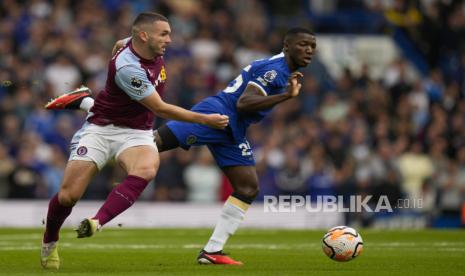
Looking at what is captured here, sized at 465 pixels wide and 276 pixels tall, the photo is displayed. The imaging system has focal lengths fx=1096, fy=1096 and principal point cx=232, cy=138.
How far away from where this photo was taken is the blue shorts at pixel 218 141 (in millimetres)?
12406

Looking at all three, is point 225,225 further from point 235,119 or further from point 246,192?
→ point 235,119

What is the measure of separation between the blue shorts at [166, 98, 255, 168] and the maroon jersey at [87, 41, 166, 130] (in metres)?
0.95

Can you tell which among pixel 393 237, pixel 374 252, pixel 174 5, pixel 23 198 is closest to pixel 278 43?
pixel 174 5

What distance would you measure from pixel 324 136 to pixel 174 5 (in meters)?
5.45

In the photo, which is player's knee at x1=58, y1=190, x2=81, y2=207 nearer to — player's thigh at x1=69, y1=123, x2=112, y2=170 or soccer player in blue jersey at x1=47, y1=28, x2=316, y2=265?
player's thigh at x1=69, y1=123, x2=112, y2=170

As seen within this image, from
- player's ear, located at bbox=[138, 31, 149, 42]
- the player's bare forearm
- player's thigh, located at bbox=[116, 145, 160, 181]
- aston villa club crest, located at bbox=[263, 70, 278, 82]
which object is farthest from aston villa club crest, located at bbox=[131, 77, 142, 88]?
aston villa club crest, located at bbox=[263, 70, 278, 82]

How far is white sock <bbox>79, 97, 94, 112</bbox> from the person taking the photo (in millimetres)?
11993

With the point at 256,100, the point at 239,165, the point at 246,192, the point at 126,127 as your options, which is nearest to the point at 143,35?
the point at 126,127

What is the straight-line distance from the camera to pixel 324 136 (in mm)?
24219

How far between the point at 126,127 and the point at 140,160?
456 millimetres

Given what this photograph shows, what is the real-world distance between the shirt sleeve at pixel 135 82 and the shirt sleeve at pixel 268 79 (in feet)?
4.99

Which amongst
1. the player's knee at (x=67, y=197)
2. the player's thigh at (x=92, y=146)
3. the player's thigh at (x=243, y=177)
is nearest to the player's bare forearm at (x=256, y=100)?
the player's thigh at (x=243, y=177)

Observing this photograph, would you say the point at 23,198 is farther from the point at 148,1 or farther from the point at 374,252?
the point at 374,252

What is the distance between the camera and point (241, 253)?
13906 millimetres
